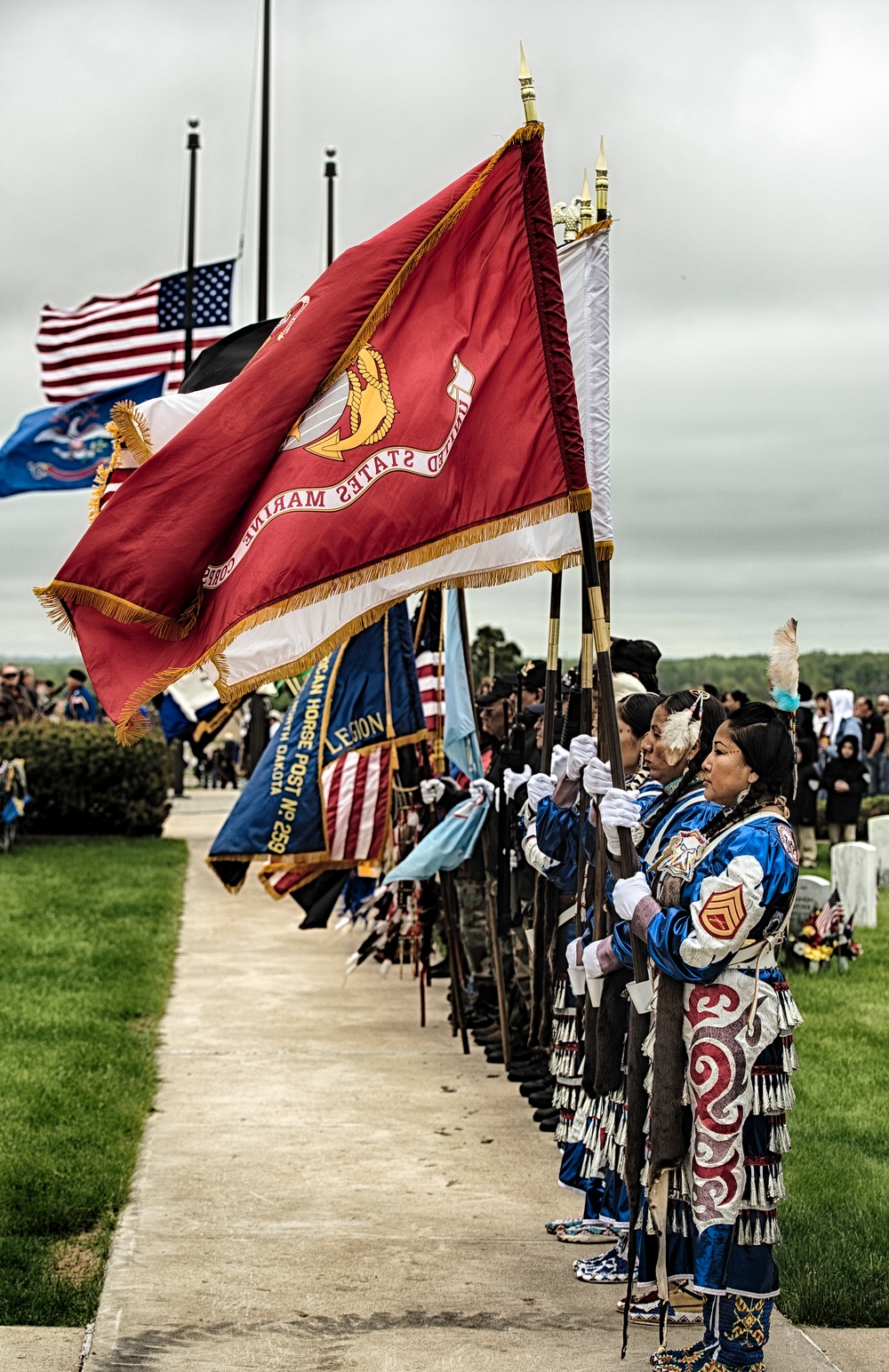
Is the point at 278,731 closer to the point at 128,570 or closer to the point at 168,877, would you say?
the point at 128,570

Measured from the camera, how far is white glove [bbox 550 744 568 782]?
5.71 metres

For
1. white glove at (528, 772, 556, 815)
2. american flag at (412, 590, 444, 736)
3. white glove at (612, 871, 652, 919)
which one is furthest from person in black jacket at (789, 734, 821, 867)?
white glove at (612, 871, 652, 919)

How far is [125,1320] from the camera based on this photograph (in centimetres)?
485

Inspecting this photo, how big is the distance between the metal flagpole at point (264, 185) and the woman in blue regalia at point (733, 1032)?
16639 mm

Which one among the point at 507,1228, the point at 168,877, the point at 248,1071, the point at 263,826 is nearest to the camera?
the point at 507,1228

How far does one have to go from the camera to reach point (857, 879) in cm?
1270

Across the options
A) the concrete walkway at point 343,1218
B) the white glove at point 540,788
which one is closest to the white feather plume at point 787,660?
the white glove at point 540,788

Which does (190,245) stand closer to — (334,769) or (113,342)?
(113,342)

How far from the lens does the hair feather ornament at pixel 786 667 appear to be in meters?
4.62

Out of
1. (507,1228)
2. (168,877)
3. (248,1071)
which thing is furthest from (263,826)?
(168,877)

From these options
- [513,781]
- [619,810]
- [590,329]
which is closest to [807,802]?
[513,781]

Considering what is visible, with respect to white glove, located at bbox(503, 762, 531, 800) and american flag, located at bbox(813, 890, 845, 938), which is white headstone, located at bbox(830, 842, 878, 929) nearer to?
american flag, located at bbox(813, 890, 845, 938)

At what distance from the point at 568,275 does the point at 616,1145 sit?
3004mm

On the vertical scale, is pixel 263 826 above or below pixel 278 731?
below
